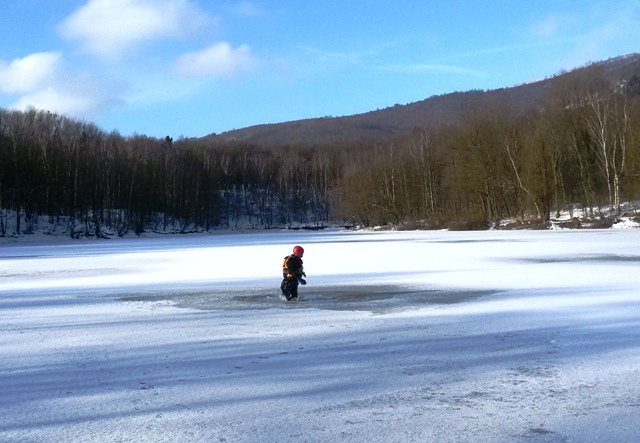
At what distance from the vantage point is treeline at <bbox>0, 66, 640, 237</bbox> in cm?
4259

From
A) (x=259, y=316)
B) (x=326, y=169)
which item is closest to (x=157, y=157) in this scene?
(x=326, y=169)

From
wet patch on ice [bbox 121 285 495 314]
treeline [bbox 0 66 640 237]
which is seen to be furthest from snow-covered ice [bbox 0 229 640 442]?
treeline [bbox 0 66 640 237]

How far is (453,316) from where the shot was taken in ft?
25.0

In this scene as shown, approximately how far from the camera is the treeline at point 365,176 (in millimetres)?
42594

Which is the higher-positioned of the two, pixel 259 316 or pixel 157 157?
pixel 157 157

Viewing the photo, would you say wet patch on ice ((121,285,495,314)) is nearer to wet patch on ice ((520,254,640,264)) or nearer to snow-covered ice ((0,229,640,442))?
snow-covered ice ((0,229,640,442))

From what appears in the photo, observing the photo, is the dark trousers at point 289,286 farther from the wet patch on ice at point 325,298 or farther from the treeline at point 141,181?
the treeline at point 141,181

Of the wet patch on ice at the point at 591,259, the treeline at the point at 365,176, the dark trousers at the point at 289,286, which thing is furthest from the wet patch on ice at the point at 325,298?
the treeline at the point at 365,176

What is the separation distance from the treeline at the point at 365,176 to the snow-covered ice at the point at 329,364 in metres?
34.1

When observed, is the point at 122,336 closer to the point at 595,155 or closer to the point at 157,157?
the point at 595,155

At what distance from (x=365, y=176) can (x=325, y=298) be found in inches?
2261

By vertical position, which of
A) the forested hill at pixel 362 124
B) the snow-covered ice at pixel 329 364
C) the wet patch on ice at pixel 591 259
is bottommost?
the snow-covered ice at pixel 329 364

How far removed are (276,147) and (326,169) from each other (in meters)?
26.1

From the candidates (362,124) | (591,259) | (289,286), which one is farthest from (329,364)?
(362,124)
